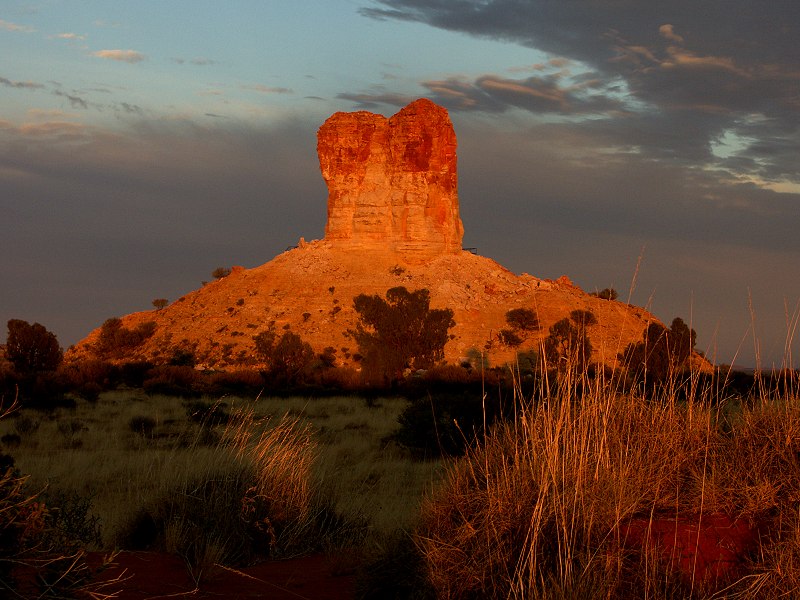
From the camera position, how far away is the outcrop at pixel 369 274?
65.4 meters

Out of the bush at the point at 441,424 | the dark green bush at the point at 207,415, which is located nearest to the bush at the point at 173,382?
the dark green bush at the point at 207,415

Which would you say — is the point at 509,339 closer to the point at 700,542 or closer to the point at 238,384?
the point at 238,384

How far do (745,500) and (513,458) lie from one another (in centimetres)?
156

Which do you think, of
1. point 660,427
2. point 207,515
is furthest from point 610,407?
point 207,515

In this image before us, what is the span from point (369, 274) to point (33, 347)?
38.7m

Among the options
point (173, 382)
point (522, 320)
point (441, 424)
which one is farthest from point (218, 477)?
point (522, 320)

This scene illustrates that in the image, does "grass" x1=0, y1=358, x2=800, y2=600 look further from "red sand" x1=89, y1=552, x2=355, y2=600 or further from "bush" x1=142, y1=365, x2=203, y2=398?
"bush" x1=142, y1=365, x2=203, y2=398

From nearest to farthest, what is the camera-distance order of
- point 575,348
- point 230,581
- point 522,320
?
point 230,581 → point 575,348 → point 522,320

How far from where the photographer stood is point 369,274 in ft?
241

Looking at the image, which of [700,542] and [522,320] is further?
[522,320]

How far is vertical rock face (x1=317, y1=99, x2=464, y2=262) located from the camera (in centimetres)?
7762

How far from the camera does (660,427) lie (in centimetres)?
625

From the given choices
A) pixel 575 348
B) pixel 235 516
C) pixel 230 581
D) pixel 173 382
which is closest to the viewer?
pixel 230 581

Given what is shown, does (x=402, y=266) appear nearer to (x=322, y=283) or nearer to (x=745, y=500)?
(x=322, y=283)
